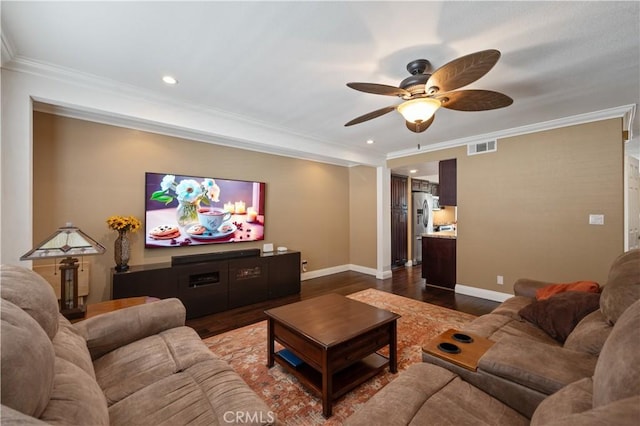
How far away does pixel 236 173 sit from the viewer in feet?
14.2

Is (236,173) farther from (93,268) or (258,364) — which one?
(258,364)

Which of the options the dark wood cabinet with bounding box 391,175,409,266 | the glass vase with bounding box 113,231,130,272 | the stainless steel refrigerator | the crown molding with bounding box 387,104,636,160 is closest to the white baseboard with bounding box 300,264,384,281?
the dark wood cabinet with bounding box 391,175,409,266

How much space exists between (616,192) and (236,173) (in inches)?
195

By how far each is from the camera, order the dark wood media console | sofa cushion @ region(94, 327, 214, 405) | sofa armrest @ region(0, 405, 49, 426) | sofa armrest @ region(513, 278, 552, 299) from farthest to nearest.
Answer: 1. the dark wood media console
2. sofa armrest @ region(513, 278, 552, 299)
3. sofa cushion @ region(94, 327, 214, 405)
4. sofa armrest @ region(0, 405, 49, 426)

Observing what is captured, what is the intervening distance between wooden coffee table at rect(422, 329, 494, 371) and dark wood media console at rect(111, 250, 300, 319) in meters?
2.80

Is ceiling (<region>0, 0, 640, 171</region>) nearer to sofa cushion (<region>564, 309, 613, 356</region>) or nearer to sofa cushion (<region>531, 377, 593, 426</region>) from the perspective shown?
sofa cushion (<region>564, 309, 613, 356</region>)


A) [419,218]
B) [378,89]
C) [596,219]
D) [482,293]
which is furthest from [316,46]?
[419,218]

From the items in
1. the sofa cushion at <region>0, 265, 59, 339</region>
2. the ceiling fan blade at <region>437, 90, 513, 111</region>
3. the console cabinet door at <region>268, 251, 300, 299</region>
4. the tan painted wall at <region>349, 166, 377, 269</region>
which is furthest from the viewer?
the tan painted wall at <region>349, 166, 377, 269</region>

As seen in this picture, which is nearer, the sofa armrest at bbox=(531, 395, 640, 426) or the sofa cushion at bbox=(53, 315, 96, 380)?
the sofa armrest at bbox=(531, 395, 640, 426)

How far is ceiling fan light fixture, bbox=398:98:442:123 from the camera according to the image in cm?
216

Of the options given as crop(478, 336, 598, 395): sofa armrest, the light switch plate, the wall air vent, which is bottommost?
crop(478, 336, 598, 395): sofa armrest

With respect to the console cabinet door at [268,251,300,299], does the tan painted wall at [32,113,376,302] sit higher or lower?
higher

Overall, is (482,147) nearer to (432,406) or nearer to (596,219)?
(596,219)

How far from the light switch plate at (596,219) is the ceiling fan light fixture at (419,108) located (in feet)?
9.03
